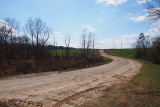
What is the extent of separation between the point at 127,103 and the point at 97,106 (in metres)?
1.43

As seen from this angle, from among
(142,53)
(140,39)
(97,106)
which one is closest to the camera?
(97,106)

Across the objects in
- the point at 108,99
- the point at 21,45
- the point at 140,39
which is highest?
the point at 140,39

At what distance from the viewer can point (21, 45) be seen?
40844 millimetres

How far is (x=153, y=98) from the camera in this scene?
5828 mm

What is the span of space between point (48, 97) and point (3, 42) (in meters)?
27.8

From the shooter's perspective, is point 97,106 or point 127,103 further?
point 127,103

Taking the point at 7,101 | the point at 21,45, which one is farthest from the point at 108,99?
the point at 21,45

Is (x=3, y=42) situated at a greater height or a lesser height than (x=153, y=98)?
greater

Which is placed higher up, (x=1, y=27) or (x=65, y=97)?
(x=1, y=27)

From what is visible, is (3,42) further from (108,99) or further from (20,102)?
(108,99)

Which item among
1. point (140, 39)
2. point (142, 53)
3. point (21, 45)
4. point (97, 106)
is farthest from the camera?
point (140, 39)

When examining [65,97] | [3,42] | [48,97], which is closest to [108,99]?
[65,97]

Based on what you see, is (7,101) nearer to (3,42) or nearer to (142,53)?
(3,42)

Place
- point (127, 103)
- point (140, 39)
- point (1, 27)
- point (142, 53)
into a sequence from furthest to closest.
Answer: point (140, 39)
point (142, 53)
point (1, 27)
point (127, 103)
